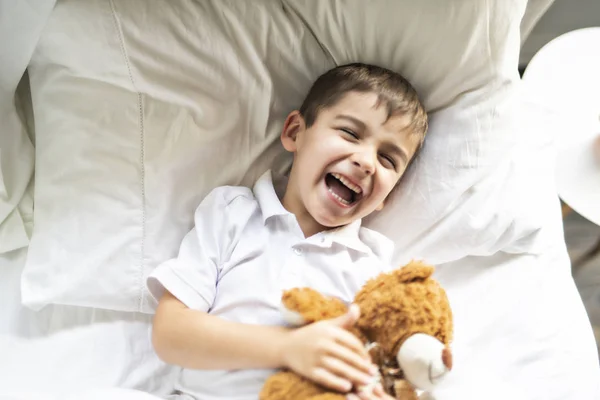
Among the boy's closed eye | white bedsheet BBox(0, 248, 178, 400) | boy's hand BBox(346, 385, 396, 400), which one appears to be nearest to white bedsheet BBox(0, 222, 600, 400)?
white bedsheet BBox(0, 248, 178, 400)

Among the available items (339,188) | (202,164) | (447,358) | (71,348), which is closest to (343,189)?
(339,188)

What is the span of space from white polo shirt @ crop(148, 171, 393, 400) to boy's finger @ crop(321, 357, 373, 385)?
0.14 meters

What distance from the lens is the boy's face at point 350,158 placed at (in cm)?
87

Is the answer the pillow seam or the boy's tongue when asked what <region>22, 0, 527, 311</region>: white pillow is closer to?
the pillow seam

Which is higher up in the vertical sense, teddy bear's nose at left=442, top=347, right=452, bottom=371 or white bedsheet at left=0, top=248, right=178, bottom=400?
teddy bear's nose at left=442, top=347, right=452, bottom=371

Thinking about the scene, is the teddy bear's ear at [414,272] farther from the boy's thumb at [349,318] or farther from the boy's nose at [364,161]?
the boy's nose at [364,161]

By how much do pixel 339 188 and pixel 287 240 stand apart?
119 millimetres

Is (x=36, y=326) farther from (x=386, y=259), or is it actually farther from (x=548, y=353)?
(x=548, y=353)

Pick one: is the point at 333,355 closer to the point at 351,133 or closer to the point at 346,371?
the point at 346,371

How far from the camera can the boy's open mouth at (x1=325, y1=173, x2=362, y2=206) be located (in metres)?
0.89

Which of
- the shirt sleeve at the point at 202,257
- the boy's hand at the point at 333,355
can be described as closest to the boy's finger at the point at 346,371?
the boy's hand at the point at 333,355

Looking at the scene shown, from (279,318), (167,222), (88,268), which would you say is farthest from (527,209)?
(88,268)

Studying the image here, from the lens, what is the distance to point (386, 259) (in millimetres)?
955

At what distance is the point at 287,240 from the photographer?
0.91 meters
